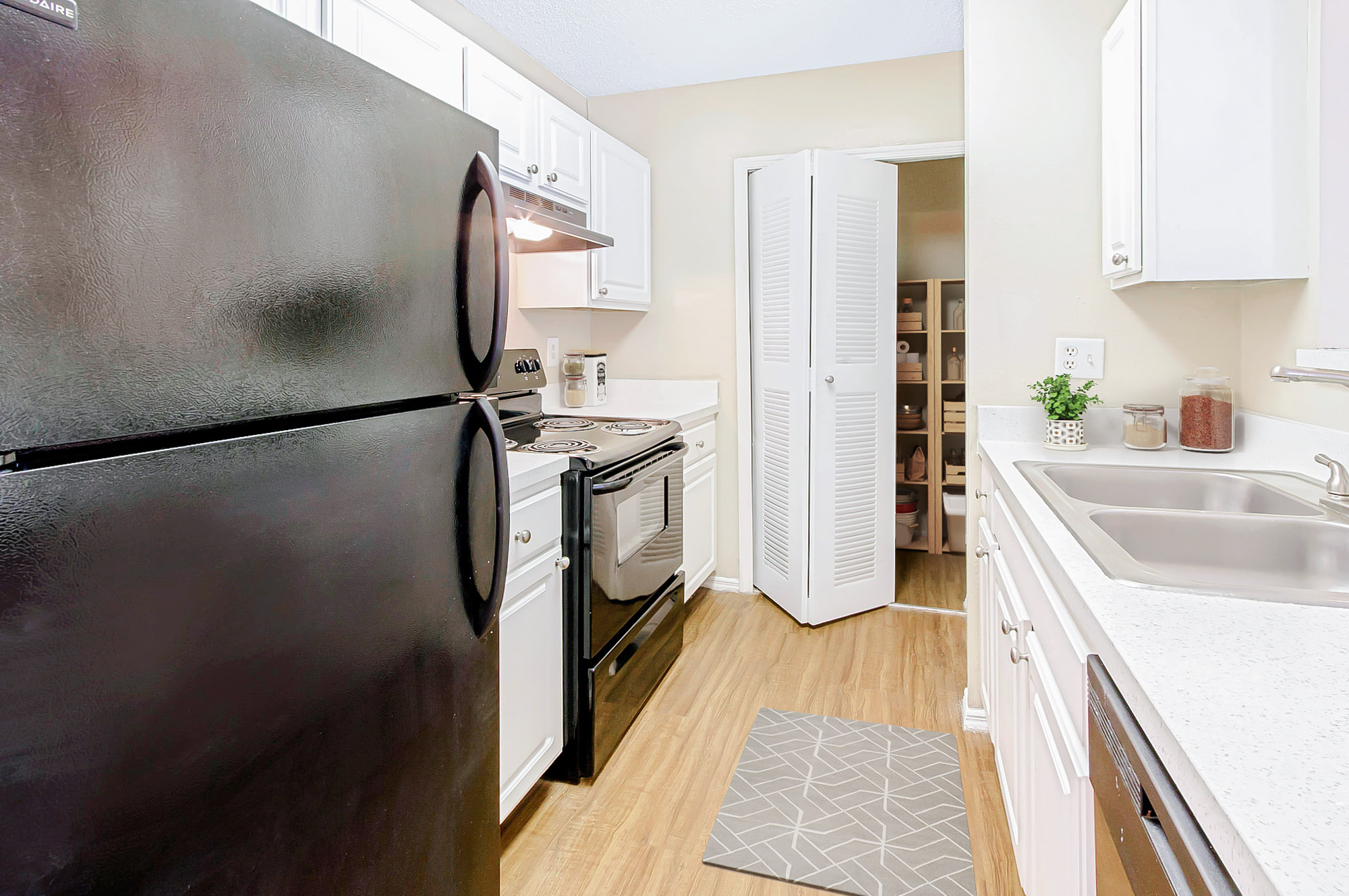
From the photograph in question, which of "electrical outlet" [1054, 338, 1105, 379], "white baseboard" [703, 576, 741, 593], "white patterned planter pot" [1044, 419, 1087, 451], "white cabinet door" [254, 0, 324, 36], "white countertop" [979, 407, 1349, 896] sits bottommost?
"white baseboard" [703, 576, 741, 593]

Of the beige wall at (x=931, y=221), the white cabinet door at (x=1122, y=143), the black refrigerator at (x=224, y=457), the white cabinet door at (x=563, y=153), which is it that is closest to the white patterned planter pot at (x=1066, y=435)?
the white cabinet door at (x=1122, y=143)

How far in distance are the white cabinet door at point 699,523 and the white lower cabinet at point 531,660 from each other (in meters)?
1.22

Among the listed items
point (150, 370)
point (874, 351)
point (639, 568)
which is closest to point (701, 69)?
point (874, 351)

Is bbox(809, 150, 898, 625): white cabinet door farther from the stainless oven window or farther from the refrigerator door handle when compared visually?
the refrigerator door handle

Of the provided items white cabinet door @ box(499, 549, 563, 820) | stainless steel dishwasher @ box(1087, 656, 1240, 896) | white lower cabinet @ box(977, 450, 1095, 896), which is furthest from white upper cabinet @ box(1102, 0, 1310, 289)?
white cabinet door @ box(499, 549, 563, 820)

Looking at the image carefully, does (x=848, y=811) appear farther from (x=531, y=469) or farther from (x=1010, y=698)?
(x=531, y=469)

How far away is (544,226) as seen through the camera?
2.07 meters

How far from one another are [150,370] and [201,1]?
1.13 feet

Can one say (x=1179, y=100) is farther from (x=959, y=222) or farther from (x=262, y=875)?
(x=959, y=222)

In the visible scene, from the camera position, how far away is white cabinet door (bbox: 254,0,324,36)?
4.67 feet

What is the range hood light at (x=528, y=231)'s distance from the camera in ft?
7.08

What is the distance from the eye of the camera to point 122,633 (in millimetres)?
594

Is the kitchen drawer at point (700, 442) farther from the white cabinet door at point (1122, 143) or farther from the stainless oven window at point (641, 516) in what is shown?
the white cabinet door at point (1122, 143)

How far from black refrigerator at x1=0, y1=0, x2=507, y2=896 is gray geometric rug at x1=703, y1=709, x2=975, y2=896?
895 millimetres
